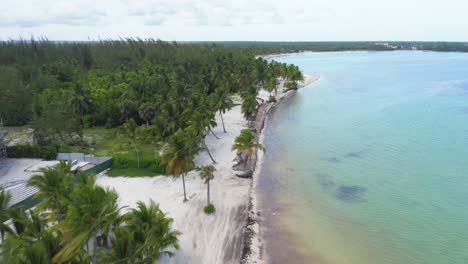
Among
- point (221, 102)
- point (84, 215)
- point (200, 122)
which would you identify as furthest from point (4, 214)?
point (221, 102)

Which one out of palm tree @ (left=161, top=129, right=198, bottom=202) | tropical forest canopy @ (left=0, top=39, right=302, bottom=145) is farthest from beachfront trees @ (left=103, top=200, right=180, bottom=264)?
tropical forest canopy @ (left=0, top=39, right=302, bottom=145)

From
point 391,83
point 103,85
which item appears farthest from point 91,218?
point 391,83

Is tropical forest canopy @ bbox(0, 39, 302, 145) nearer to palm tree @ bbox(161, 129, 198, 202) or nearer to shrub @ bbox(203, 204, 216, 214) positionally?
palm tree @ bbox(161, 129, 198, 202)

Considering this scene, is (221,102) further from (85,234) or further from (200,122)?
(85,234)

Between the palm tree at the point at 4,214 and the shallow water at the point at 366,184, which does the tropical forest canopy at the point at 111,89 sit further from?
the palm tree at the point at 4,214

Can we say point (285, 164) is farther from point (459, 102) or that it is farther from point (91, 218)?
point (459, 102)
